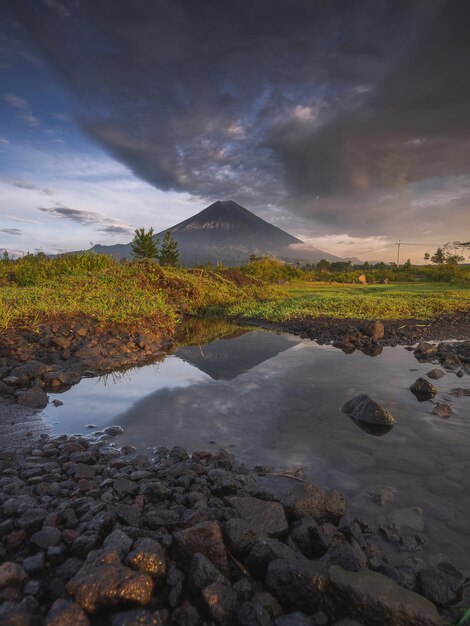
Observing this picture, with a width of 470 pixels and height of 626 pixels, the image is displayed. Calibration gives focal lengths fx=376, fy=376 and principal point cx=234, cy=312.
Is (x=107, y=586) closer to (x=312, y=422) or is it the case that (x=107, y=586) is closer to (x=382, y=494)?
(x=382, y=494)

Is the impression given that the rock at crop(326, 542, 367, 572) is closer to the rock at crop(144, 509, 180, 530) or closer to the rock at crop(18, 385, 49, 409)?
the rock at crop(144, 509, 180, 530)

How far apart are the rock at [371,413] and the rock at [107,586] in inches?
153

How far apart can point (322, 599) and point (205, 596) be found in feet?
2.08

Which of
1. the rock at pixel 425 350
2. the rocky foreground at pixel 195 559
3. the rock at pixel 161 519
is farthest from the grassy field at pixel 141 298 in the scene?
the rock at pixel 161 519

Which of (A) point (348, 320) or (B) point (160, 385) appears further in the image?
(A) point (348, 320)

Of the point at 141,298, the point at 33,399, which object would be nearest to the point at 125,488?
the point at 33,399

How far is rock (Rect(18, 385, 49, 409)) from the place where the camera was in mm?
5477

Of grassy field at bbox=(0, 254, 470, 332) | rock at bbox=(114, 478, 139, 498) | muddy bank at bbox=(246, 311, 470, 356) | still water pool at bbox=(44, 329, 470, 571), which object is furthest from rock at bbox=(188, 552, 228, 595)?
muddy bank at bbox=(246, 311, 470, 356)

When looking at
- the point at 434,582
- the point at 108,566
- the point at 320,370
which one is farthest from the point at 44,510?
the point at 320,370

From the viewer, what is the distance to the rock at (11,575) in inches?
80.2

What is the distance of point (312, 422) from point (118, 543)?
337 centimetres

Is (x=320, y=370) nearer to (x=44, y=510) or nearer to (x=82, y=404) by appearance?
(x=82, y=404)

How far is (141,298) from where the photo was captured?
13039 mm

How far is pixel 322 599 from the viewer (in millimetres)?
2037
